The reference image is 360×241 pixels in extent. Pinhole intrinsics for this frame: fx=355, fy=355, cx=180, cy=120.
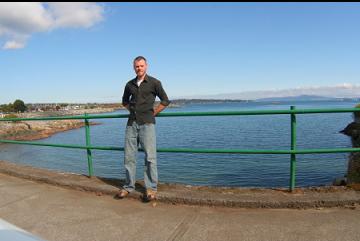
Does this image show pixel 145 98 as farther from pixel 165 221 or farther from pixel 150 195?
pixel 165 221

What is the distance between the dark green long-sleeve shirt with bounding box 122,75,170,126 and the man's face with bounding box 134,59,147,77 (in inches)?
3.7

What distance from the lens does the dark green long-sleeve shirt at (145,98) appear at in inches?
180

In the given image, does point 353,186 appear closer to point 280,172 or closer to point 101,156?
point 280,172

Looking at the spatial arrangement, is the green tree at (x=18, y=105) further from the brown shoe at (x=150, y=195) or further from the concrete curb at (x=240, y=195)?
the brown shoe at (x=150, y=195)

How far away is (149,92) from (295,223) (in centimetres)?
232

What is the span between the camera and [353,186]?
15.1 feet

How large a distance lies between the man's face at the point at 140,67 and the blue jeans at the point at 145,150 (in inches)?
26.1

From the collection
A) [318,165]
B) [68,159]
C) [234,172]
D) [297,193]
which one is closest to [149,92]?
[297,193]

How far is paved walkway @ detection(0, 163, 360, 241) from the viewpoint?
138 inches

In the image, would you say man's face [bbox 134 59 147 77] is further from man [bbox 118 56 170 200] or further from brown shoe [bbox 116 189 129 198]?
brown shoe [bbox 116 189 129 198]

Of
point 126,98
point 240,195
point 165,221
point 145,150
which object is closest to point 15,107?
point 126,98

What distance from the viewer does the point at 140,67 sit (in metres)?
4.51

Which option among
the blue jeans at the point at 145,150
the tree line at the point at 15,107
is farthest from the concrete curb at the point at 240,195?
the tree line at the point at 15,107

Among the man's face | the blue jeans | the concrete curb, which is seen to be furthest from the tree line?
the man's face
